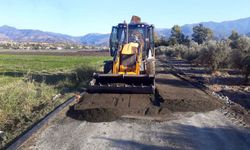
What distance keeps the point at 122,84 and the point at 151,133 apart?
6588mm

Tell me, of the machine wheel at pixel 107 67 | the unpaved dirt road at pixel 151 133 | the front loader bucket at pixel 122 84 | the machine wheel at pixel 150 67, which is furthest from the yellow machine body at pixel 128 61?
the unpaved dirt road at pixel 151 133

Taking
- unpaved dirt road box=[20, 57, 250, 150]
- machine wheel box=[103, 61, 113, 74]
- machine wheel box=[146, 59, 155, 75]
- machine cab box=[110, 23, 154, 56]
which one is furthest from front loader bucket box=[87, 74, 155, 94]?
machine cab box=[110, 23, 154, 56]

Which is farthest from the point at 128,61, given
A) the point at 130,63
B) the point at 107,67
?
the point at 107,67

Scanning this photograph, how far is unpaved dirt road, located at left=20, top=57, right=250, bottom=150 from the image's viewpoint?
8883mm

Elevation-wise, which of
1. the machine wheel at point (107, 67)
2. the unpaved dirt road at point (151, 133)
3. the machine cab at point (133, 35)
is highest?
the machine cab at point (133, 35)

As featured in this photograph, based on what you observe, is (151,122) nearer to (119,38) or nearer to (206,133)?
(206,133)

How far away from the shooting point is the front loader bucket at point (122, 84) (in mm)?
15500

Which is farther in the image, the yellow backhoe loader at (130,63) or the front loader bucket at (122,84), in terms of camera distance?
the yellow backhoe loader at (130,63)

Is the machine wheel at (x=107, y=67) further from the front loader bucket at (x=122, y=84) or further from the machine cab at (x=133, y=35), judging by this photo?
the front loader bucket at (x=122, y=84)

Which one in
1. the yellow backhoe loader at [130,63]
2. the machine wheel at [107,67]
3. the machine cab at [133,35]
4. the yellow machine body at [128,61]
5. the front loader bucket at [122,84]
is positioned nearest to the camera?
the front loader bucket at [122,84]

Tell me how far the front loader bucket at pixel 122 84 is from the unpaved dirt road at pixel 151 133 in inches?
99.0

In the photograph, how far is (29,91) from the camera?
52.2 feet

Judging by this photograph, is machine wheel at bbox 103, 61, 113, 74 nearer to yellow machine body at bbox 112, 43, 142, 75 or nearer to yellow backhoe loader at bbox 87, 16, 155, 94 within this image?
yellow backhoe loader at bbox 87, 16, 155, 94

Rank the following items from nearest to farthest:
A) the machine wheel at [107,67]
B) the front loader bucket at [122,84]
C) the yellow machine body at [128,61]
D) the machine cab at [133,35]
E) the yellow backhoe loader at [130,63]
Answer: the front loader bucket at [122,84] < the yellow backhoe loader at [130,63] < the yellow machine body at [128,61] < the machine wheel at [107,67] < the machine cab at [133,35]
